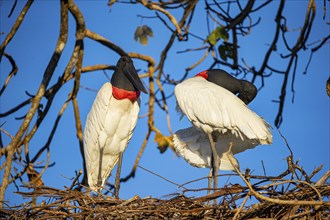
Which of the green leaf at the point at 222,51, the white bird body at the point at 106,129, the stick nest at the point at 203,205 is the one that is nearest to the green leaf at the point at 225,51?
the green leaf at the point at 222,51

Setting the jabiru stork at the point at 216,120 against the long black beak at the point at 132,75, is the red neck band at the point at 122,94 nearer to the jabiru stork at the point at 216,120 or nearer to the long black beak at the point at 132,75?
the long black beak at the point at 132,75

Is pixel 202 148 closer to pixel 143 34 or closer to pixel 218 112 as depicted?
pixel 218 112

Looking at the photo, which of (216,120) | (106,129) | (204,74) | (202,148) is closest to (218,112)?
(216,120)

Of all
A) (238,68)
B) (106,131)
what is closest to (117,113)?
(106,131)

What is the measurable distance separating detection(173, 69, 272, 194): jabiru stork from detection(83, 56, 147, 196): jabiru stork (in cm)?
45

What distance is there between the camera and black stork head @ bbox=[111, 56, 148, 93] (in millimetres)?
6672

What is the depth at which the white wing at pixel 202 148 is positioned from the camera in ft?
21.4

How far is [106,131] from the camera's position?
6.71 metres

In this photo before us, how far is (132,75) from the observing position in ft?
22.0

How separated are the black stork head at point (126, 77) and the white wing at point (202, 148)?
0.52m

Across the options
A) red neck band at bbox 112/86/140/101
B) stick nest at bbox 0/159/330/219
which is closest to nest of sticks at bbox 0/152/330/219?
stick nest at bbox 0/159/330/219

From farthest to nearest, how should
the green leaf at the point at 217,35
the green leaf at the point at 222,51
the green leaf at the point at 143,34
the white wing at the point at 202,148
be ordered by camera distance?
the green leaf at the point at 143,34 → the green leaf at the point at 222,51 → the green leaf at the point at 217,35 → the white wing at the point at 202,148

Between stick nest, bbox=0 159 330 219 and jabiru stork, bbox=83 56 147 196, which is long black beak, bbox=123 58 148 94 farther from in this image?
stick nest, bbox=0 159 330 219

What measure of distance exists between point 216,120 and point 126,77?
101 centimetres
